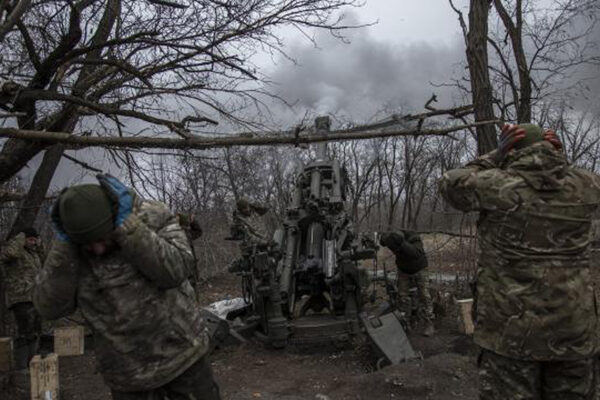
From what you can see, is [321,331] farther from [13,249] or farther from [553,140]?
[553,140]

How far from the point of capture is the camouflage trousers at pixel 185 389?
285 centimetres

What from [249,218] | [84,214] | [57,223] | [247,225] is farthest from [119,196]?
[249,218]

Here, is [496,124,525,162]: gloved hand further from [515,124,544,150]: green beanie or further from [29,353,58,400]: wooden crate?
[29,353,58,400]: wooden crate

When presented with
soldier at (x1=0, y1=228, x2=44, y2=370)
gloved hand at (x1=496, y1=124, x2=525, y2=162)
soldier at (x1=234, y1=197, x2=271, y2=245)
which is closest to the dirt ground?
soldier at (x1=0, y1=228, x2=44, y2=370)

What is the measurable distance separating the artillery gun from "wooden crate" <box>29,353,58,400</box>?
305 cm

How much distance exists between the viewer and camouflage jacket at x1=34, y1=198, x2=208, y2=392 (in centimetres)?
269

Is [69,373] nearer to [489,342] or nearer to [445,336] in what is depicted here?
[445,336]

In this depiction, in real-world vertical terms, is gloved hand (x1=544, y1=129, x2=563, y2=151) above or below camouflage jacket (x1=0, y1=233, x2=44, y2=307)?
above

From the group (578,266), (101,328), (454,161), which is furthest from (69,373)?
(454,161)

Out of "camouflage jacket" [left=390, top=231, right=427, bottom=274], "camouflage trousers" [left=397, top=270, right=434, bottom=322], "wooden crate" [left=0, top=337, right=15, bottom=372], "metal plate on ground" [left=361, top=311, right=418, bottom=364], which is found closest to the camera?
"wooden crate" [left=0, top=337, right=15, bottom=372]

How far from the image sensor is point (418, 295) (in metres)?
8.09

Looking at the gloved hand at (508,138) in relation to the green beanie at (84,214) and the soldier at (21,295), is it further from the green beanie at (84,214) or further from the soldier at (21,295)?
the soldier at (21,295)

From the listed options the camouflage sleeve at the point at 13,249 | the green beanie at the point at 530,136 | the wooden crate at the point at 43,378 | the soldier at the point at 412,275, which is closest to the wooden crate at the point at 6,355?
the wooden crate at the point at 43,378

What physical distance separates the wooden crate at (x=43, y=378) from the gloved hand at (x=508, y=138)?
376cm
